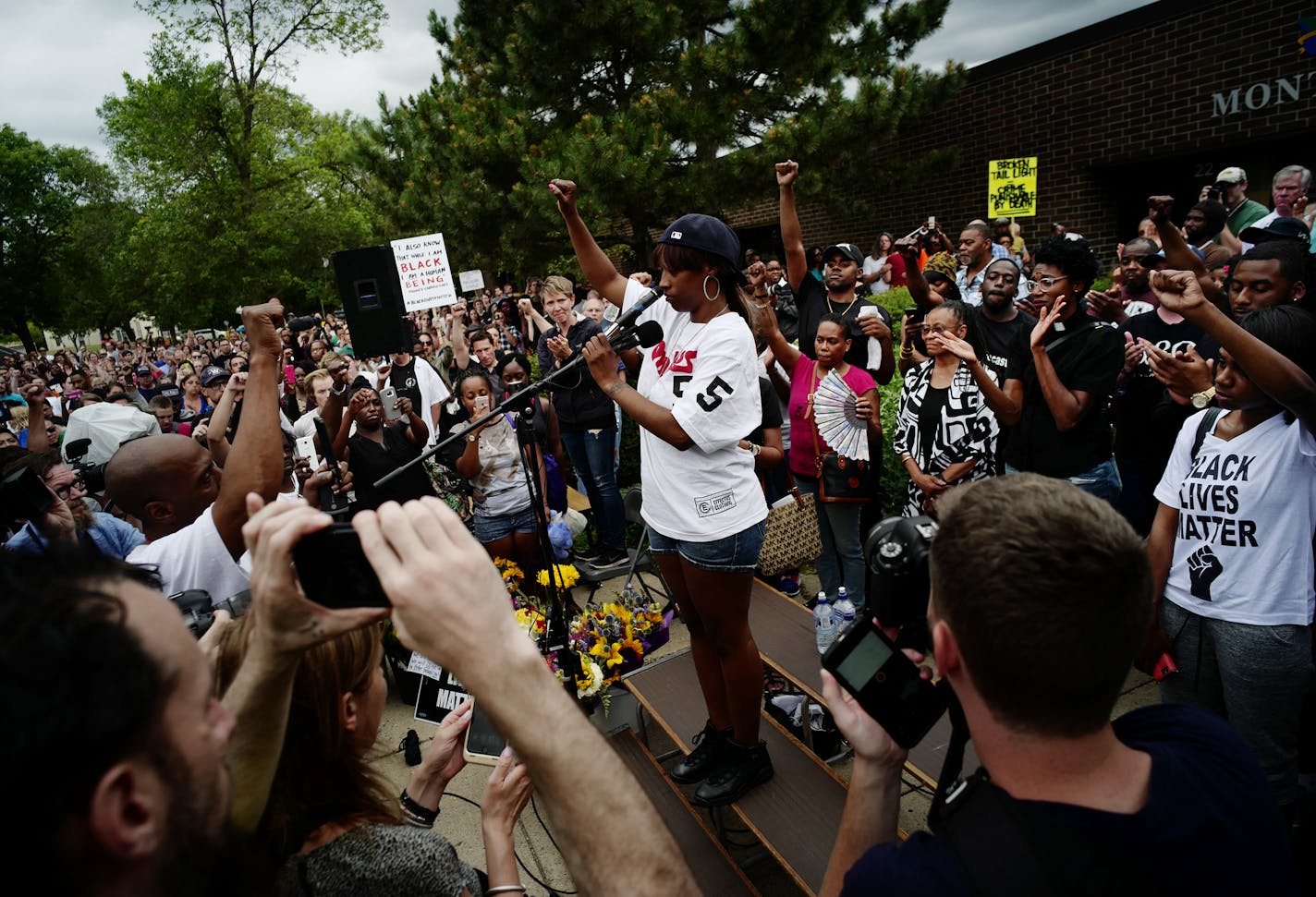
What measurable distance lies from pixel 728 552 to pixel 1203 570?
161 centimetres

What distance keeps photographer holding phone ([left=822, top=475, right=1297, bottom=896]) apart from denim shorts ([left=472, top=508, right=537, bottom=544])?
407cm

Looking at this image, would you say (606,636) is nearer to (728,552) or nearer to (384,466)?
(728,552)

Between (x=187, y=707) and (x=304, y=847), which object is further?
(x=304, y=847)

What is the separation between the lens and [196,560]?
2.34 m

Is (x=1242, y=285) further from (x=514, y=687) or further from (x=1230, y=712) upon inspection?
Answer: (x=514, y=687)

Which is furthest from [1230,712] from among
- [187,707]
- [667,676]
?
[187,707]

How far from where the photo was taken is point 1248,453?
2355 millimetres

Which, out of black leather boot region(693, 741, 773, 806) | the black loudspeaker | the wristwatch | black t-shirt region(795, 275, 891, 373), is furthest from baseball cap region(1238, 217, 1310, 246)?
the black loudspeaker

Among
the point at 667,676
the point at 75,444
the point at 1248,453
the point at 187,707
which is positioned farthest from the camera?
the point at 75,444

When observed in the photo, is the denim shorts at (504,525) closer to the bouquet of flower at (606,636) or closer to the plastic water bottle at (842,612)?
the bouquet of flower at (606,636)

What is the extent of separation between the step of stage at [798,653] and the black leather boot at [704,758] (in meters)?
0.40

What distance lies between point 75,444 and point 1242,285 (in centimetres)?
691

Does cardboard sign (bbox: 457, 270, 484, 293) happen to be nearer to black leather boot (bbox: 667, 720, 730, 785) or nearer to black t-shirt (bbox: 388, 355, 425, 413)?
black t-shirt (bbox: 388, 355, 425, 413)

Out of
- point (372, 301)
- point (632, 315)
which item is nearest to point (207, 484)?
point (632, 315)
